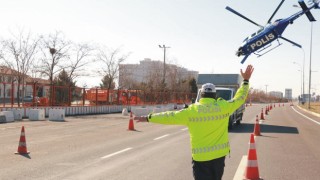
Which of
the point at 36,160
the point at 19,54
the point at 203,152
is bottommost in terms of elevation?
the point at 36,160

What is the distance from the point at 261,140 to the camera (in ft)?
56.7

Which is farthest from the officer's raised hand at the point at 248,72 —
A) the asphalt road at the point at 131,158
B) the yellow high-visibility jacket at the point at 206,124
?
the asphalt road at the point at 131,158

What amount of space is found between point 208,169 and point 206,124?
53 centimetres

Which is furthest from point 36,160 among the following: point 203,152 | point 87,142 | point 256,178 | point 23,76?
point 23,76

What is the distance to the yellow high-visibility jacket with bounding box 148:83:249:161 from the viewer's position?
5309 mm

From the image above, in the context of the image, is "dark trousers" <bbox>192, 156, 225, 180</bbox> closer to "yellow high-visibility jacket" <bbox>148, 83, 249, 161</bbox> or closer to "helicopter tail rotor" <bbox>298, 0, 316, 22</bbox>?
"yellow high-visibility jacket" <bbox>148, 83, 249, 161</bbox>

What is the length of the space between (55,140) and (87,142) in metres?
1.40

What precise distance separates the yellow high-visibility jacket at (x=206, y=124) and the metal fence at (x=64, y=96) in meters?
25.2

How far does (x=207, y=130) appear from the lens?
5363 millimetres

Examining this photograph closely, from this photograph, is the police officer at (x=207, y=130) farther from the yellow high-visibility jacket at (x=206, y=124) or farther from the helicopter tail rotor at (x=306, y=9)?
the helicopter tail rotor at (x=306, y=9)

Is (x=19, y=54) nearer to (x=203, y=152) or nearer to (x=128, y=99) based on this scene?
(x=128, y=99)

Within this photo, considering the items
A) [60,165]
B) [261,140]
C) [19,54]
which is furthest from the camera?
[19,54]

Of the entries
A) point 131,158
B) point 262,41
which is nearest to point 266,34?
point 262,41

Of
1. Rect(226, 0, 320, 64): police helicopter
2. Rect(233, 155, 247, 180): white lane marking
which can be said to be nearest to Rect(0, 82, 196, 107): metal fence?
Rect(226, 0, 320, 64): police helicopter
